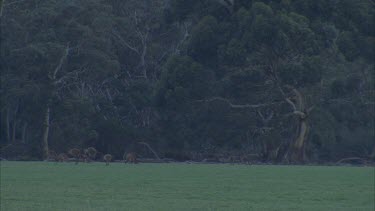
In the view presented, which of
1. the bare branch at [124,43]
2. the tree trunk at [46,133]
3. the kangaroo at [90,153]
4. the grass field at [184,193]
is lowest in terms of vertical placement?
the tree trunk at [46,133]

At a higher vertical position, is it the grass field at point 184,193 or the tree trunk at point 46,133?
the grass field at point 184,193

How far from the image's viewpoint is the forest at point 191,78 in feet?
122

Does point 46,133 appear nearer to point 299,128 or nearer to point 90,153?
point 90,153

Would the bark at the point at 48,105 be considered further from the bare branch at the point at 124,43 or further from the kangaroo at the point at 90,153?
the bare branch at the point at 124,43

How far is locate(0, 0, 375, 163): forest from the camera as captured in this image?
122 feet

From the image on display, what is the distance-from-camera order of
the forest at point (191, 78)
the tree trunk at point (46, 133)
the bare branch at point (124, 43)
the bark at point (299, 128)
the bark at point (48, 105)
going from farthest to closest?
the bare branch at point (124, 43) → the bark at point (48, 105) → the tree trunk at point (46, 133) → the bark at point (299, 128) → the forest at point (191, 78)

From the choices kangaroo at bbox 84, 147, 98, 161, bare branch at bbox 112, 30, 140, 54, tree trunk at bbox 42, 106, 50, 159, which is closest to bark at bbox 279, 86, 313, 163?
kangaroo at bbox 84, 147, 98, 161

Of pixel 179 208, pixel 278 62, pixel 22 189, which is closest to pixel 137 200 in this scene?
pixel 179 208

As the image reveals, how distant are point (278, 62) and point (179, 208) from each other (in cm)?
2548

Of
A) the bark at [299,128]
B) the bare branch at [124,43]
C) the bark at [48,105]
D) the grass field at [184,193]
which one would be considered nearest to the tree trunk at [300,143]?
the bark at [299,128]

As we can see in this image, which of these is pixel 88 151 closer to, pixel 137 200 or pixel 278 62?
pixel 278 62

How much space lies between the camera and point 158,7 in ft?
150

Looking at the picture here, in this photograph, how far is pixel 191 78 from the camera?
38094 millimetres

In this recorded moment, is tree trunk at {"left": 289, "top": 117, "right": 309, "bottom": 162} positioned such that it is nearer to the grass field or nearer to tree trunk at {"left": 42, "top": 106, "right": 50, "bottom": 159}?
tree trunk at {"left": 42, "top": 106, "right": 50, "bottom": 159}
